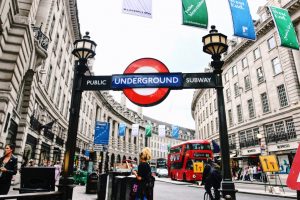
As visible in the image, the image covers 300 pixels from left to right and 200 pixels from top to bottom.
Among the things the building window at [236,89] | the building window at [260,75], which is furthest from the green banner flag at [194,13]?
the building window at [236,89]

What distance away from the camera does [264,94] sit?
29.7 meters

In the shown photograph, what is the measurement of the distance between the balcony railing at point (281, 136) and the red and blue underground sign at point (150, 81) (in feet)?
80.1

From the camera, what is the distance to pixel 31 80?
15.7m

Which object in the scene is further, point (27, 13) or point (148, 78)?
point (27, 13)

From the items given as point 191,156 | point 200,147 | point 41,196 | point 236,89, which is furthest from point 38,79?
point 236,89

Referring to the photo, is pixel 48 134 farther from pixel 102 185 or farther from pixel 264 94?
pixel 264 94

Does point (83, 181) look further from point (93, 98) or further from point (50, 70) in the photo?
point (93, 98)

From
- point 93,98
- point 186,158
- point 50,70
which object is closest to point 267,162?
point 186,158

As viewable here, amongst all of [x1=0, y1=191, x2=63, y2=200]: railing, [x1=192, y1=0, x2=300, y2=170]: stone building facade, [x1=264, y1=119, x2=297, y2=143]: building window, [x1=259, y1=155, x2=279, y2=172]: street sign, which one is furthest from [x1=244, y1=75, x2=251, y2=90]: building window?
[x1=0, y1=191, x2=63, y2=200]: railing

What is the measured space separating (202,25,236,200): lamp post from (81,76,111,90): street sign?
6.69 ft

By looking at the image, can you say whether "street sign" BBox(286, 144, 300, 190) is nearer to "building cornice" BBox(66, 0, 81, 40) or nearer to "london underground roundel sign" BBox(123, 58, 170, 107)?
"london underground roundel sign" BBox(123, 58, 170, 107)

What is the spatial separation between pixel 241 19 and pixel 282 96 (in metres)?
19.4

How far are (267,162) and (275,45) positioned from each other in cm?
1833

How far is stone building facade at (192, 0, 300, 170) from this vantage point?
25.0 meters
